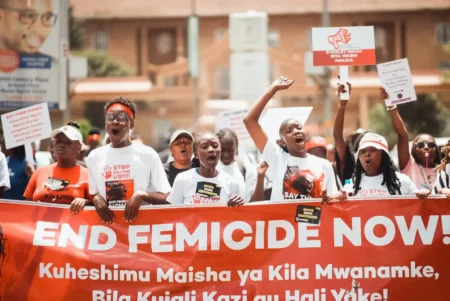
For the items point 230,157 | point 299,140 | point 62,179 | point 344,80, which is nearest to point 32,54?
point 230,157

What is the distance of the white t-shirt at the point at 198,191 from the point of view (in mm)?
6293

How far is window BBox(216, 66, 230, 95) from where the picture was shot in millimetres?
56094

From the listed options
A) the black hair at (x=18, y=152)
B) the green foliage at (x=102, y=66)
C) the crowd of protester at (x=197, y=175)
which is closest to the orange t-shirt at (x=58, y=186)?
the crowd of protester at (x=197, y=175)

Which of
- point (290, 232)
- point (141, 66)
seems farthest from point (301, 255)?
point (141, 66)

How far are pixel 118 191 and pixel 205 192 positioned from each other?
63 cm

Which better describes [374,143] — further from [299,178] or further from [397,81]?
[397,81]

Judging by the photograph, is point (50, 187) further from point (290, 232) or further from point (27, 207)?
point (290, 232)

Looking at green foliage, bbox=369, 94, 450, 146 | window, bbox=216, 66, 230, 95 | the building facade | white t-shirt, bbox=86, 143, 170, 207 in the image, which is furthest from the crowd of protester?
window, bbox=216, 66, 230, 95

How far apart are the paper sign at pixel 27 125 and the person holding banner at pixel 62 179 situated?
140cm

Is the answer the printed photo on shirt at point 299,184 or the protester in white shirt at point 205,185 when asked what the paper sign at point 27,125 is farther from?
the printed photo on shirt at point 299,184

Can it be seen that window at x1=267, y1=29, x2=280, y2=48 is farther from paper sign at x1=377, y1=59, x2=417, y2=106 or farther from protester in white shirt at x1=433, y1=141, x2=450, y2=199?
protester in white shirt at x1=433, y1=141, x2=450, y2=199

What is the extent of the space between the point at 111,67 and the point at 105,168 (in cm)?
5343

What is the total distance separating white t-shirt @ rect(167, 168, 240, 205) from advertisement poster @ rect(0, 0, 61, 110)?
764cm

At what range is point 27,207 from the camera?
6309 millimetres
